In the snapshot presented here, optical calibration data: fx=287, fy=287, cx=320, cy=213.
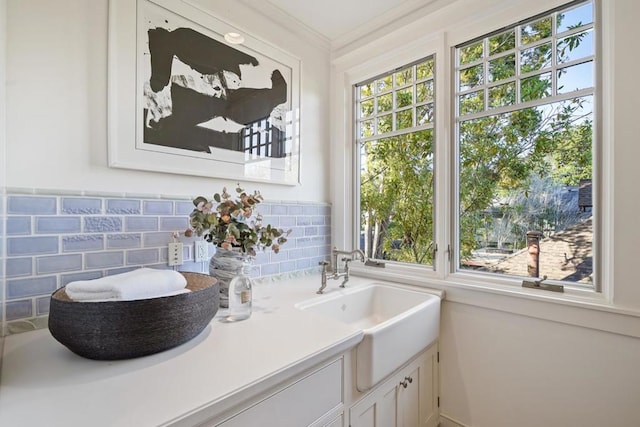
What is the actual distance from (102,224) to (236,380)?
0.89m

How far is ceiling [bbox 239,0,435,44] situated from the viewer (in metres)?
1.75

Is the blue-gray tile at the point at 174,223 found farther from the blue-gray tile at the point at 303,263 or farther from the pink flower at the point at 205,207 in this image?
the blue-gray tile at the point at 303,263

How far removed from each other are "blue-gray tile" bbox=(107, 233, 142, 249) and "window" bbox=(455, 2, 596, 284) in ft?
5.44

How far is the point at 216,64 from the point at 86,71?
0.59 m

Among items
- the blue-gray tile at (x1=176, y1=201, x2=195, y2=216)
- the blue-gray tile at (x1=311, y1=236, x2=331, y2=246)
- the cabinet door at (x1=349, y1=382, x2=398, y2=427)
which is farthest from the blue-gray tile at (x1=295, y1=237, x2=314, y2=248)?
the cabinet door at (x1=349, y1=382, x2=398, y2=427)

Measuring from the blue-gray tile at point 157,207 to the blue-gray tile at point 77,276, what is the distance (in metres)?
0.30

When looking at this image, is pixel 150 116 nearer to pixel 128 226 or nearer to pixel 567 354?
pixel 128 226

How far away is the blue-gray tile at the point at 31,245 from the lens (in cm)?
99

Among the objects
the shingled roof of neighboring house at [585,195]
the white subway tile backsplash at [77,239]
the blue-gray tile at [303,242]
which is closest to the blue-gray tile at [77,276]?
the white subway tile backsplash at [77,239]

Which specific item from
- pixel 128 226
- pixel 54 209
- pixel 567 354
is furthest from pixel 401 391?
pixel 54 209

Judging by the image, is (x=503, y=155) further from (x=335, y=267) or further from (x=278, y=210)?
Result: (x=278, y=210)

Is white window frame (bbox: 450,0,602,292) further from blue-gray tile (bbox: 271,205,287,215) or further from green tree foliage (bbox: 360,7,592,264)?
blue-gray tile (bbox: 271,205,287,215)

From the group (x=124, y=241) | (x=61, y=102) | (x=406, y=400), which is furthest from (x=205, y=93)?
A: (x=406, y=400)

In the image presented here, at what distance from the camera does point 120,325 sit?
76 cm
